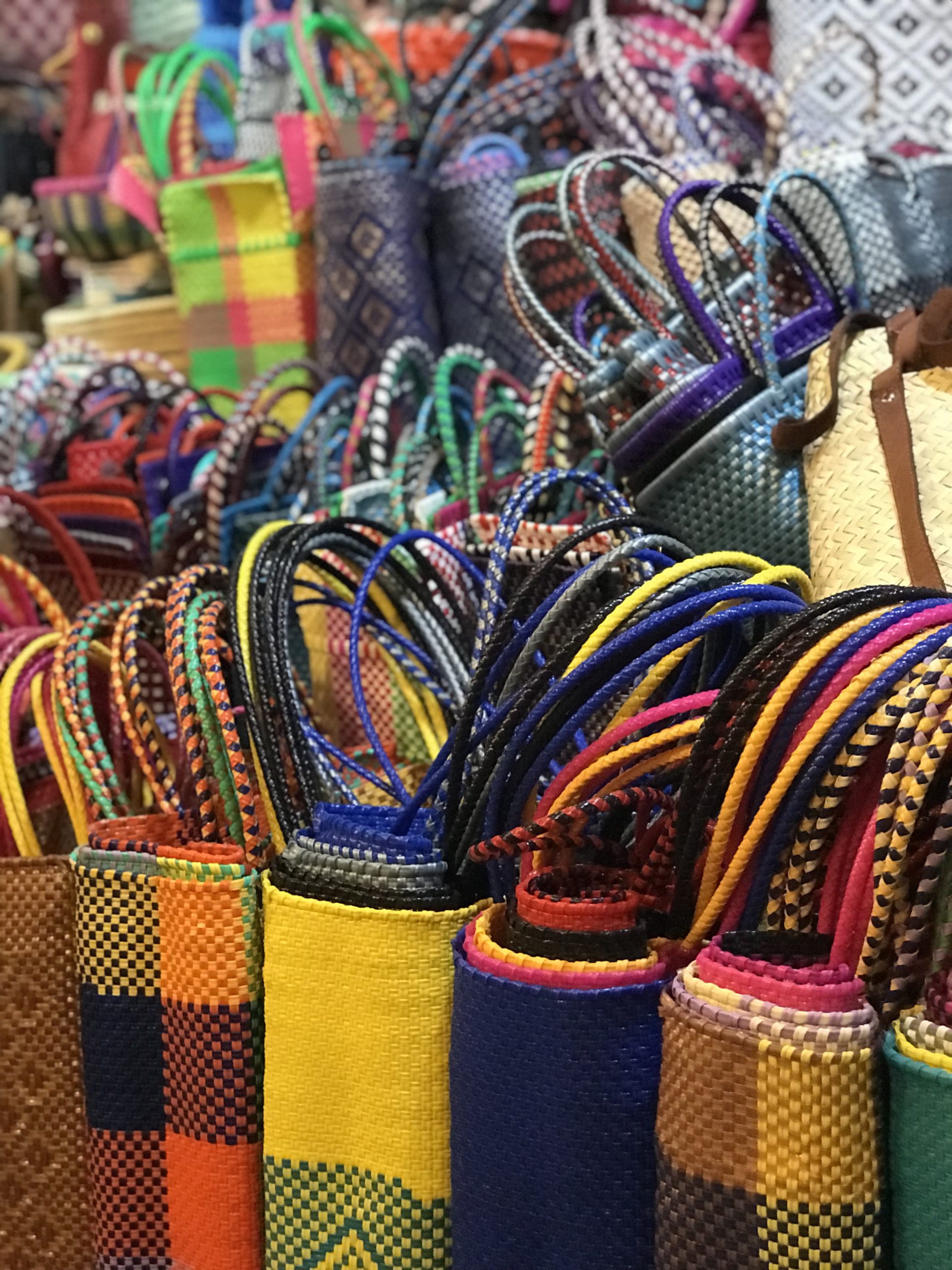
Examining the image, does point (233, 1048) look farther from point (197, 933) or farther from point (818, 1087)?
point (818, 1087)

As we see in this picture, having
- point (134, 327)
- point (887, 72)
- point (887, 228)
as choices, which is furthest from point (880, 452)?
point (134, 327)

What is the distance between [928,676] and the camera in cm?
50

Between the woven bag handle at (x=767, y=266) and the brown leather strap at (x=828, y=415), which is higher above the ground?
the woven bag handle at (x=767, y=266)

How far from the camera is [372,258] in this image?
4.12 feet

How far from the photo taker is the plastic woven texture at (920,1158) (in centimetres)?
45

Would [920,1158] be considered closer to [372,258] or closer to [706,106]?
[372,258]

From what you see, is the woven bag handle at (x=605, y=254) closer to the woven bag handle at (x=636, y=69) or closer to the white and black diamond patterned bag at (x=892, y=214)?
the white and black diamond patterned bag at (x=892, y=214)

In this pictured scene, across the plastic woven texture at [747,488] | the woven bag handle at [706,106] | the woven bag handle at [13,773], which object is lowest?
the woven bag handle at [13,773]

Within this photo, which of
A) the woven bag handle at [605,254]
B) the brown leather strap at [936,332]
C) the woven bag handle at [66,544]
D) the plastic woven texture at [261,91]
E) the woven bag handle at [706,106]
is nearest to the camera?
the brown leather strap at [936,332]

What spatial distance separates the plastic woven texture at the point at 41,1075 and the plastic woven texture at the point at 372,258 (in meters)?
0.74

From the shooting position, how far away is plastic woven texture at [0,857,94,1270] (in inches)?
27.7

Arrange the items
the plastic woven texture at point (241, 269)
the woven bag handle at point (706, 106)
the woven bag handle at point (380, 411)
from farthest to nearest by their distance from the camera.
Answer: the plastic woven texture at point (241, 269)
the woven bag handle at point (706, 106)
the woven bag handle at point (380, 411)

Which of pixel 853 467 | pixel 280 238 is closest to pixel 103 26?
pixel 280 238

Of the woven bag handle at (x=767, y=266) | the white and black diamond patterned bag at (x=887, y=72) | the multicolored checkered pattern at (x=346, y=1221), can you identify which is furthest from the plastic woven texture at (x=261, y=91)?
the multicolored checkered pattern at (x=346, y=1221)
